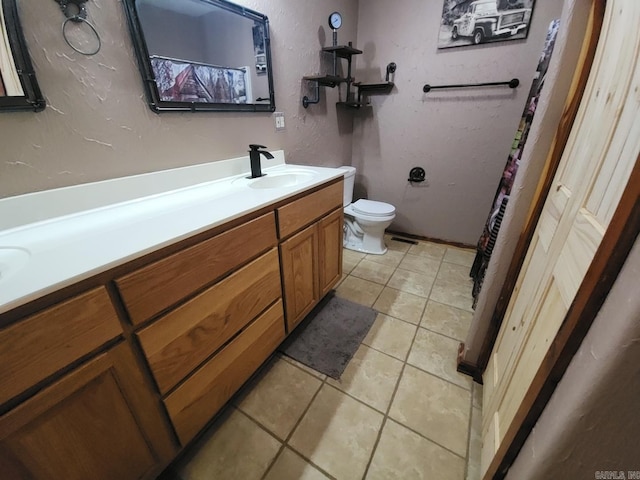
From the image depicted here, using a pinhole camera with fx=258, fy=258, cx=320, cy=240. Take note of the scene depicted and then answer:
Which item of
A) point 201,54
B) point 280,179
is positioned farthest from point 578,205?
point 201,54

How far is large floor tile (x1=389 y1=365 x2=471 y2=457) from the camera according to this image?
1019 millimetres

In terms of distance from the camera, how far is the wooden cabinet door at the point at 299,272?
4.00ft

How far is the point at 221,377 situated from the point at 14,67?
119cm

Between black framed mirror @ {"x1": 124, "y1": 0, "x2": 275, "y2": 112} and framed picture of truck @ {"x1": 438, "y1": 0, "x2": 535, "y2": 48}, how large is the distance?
1.39 metres

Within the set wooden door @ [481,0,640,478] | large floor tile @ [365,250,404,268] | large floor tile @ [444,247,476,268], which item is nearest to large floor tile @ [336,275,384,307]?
large floor tile @ [365,250,404,268]

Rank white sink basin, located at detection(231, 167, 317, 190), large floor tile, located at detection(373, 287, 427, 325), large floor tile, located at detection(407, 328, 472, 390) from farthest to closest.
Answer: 1. large floor tile, located at detection(373, 287, 427, 325)
2. white sink basin, located at detection(231, 167, 317, 190)
3. large floor tile, located at detection(407, 328, 472, 390)

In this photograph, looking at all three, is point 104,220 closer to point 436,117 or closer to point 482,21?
point 436,117

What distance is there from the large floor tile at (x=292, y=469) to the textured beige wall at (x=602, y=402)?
2.36 feet

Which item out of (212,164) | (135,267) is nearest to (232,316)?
(135,267)

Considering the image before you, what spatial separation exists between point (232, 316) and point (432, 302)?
4.40ft

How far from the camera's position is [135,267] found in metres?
0.65

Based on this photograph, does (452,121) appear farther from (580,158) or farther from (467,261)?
(580,158)

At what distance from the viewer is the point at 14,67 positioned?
2.52 ft

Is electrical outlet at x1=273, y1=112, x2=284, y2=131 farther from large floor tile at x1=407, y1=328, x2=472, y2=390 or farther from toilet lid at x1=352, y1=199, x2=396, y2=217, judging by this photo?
large floor tile at x1=407, y1=328, x2=472, y2=390
